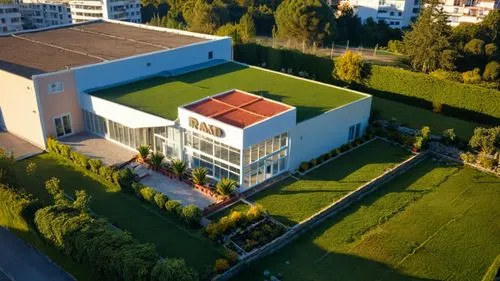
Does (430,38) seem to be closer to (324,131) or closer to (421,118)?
(421,118)

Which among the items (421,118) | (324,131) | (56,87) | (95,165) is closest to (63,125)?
(56,87)

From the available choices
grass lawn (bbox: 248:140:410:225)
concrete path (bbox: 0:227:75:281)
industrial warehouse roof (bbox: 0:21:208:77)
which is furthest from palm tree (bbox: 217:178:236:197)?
industrial warehouse roof (bbox: 0:21:208:77)

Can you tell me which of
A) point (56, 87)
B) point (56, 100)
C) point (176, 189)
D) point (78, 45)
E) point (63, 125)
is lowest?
point (176, 189)

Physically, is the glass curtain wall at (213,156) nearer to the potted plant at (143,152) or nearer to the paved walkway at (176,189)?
the paved walkway at (176,189)

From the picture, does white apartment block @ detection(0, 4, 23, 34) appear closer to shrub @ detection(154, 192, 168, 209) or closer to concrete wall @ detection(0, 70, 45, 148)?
concrete wall @ detection(0, 70, 45, 148)

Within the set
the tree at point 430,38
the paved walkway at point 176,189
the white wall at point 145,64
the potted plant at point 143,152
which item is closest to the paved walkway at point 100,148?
the potted plant at point 143,152

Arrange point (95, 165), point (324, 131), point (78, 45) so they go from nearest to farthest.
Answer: point (95, 165) < point (324, 131) < point (78, 45)
